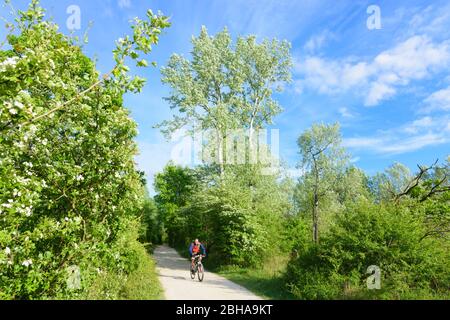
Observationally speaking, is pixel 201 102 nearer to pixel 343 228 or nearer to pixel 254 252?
pixel 254 252

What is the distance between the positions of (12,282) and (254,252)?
1661 centimetres

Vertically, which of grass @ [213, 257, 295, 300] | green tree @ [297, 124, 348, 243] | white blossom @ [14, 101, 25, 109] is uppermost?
green tree @ [297, 124, 348, 243]

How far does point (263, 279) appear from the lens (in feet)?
52.7

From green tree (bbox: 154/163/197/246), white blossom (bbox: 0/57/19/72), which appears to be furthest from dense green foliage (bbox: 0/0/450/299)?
green tree (bbox: 154/163/197/246)

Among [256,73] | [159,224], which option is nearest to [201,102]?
[256,73]

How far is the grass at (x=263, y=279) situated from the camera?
504 inches

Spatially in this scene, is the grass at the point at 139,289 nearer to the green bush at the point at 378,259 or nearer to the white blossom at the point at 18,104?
the green bush at the point at 378,259

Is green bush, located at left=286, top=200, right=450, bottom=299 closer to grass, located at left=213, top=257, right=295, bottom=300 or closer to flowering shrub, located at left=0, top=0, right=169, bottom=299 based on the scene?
grass, located at left=213, top=257, right=295, bottom=300

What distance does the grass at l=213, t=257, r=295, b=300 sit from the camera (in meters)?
12.8

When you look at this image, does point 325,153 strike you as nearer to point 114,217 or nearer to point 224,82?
point 224,82

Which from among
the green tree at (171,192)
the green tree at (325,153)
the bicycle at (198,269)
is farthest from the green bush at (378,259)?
the green tree at (171,192)

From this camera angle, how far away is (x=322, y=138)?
1688 inches

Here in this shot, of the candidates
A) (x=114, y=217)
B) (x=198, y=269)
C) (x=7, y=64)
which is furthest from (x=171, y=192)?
(x=7, y=64)
